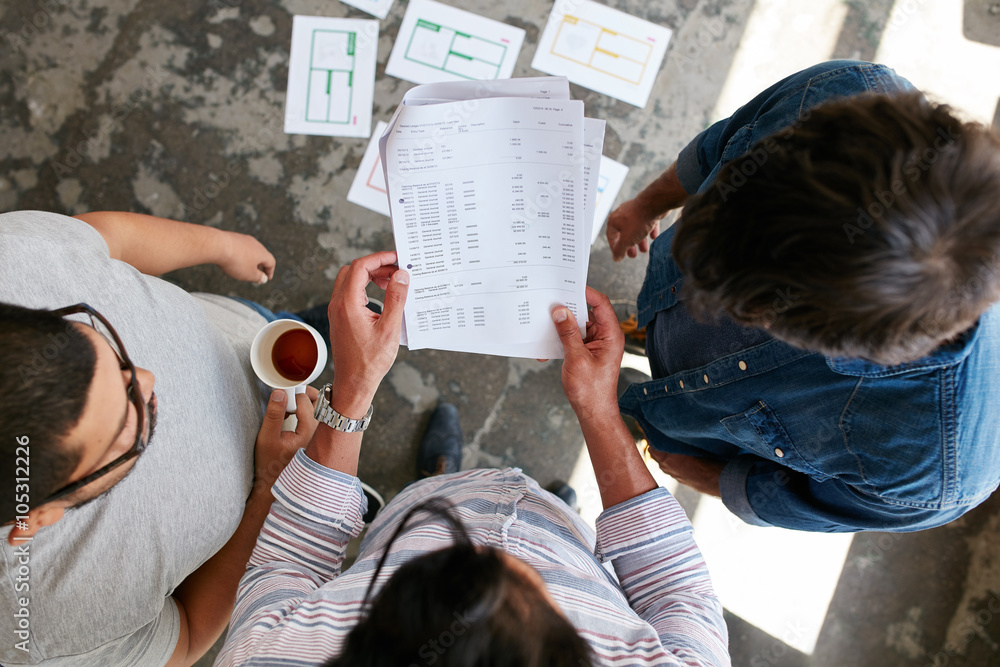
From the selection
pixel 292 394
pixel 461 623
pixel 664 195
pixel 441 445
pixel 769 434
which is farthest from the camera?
pixel 441 445

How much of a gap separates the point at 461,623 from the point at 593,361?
0.53 metres

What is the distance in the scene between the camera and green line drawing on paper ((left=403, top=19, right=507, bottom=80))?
1.58 m

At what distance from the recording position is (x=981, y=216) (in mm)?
495

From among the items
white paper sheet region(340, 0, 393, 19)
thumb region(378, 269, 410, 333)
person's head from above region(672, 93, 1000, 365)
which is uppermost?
white paper sheet region(340, 0, 393, 19)

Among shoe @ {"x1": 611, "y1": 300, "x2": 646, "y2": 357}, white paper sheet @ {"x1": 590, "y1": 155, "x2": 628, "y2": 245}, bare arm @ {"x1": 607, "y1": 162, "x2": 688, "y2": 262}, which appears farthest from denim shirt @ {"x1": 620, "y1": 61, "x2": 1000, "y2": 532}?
white paper sheet @ {"x1": 590, "y1": 155, "x2": 628, "y2": 245}

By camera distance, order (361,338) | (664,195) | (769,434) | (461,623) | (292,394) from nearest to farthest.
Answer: (461,623) < (769,434) < (361,338) < (292,394) < (664,195)

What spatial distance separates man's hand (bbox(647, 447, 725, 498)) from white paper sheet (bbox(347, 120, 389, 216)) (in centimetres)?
Answer: 109

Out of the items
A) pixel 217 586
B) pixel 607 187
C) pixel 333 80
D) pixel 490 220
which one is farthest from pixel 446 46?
pixel 217 586

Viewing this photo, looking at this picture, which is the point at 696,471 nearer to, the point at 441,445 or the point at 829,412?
the point at 829,412

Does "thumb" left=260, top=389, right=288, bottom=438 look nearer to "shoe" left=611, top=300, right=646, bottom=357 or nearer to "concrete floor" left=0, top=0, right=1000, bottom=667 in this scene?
"concrete floor" left=0, top=0, right=1000, bottom=667

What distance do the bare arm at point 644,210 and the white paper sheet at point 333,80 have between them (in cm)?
85

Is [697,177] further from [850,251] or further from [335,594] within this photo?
[335,594]

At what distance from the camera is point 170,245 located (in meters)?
1.09

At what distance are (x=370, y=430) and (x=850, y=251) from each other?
4.43 ft
